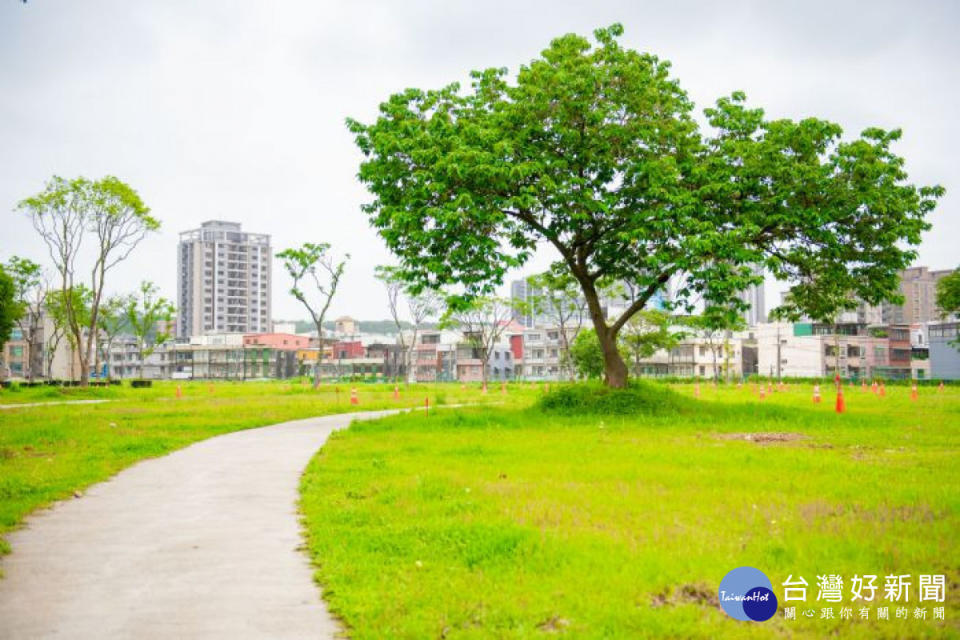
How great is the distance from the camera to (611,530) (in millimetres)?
8000

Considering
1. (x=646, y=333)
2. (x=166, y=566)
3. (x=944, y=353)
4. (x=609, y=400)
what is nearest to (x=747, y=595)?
(x=166, y=566)

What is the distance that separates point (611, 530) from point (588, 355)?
2359 inches

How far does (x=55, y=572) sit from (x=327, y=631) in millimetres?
3106

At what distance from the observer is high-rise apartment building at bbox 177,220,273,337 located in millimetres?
194250

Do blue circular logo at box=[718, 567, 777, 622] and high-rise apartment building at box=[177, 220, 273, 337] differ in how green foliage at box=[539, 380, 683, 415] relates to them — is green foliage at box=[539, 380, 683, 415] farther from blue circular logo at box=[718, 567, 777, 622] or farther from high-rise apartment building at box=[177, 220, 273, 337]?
high-rise apartment building at box=[177, 220, 273, 337]

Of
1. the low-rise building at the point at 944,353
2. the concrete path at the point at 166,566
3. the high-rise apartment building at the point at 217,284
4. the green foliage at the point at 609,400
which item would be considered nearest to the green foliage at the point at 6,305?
the green foliage at the point at 609,400

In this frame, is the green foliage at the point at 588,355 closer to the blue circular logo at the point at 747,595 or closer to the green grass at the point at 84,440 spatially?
the green grass at the point at 84,440

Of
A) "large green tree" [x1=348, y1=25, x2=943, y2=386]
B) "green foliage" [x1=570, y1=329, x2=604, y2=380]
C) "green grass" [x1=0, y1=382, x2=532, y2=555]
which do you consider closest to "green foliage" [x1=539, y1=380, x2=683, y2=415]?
"large green tree" [x1=348, y1=25, x2=943, y2=386]

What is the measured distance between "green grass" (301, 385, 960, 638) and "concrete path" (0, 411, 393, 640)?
424 millimetres

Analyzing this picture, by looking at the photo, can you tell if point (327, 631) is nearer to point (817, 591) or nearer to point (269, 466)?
point (817, 591)

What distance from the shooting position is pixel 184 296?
Answer: 199m

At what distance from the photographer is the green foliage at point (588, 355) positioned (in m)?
66.8

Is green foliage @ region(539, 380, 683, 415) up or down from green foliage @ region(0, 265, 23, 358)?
down

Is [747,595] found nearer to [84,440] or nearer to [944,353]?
[84,440]
